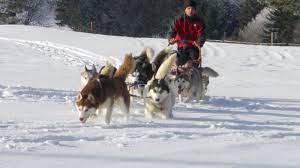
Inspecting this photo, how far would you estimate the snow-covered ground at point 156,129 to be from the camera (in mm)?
4684

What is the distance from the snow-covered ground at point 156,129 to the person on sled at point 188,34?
2.72ft

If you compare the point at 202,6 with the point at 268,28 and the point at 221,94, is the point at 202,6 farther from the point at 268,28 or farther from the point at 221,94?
the point at 221,94

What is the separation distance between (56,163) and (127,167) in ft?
1.81

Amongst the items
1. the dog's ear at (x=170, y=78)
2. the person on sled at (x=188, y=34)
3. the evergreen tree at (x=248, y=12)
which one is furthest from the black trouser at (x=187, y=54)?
the evergreen tree at (x=248, y=12)

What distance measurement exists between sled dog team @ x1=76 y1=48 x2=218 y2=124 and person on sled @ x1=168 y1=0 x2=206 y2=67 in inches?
12.5

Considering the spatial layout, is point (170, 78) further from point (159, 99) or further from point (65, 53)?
point (65, 53)

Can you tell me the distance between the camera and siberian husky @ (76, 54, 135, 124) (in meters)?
6.30

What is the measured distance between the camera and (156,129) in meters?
6.24

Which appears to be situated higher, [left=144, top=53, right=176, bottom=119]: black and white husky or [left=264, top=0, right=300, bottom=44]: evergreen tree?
[left=264, top=0, right=300, bottom=44]: evergreen tree

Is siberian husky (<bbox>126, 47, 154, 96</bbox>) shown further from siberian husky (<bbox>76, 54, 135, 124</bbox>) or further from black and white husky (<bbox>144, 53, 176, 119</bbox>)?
siberian husky (<bbox>76, 54, 135, 124</bbox>)

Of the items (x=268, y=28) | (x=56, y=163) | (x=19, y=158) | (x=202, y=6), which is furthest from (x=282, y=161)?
(x=202, y=6)

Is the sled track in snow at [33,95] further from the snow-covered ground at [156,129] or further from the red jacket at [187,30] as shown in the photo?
the red jacket at [187,30]

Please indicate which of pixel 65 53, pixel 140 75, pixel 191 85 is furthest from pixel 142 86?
pixel 65 53

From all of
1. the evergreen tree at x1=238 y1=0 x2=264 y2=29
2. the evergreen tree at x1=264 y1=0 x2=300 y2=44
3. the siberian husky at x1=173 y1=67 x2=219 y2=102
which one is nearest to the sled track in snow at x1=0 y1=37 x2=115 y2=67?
the siberian husky at x1=173 y1=67 x2=219 y2=102
